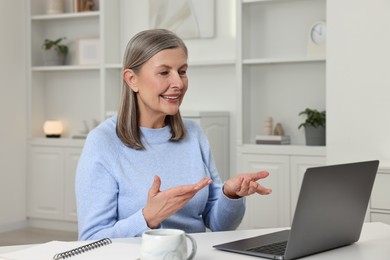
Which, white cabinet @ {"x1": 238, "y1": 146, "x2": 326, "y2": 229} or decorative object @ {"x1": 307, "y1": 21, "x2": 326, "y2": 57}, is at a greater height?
decorative object @ {"x1": 307, "y1": 21, "x2": 326, "y2": 57}

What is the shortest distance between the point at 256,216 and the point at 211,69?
125cm

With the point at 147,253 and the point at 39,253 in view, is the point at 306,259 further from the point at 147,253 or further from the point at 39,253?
the point at 39,253

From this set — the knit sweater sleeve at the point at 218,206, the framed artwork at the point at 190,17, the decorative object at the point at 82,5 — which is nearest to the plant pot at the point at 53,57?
the decorative object at the point at 82,5

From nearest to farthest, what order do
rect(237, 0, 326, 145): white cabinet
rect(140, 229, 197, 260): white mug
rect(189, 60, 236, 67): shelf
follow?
rect(140, 229, 197, 260): white mug
rect(237, 0, 326, 145): white cabinet
rect(189, 60, 236, 67): shelf

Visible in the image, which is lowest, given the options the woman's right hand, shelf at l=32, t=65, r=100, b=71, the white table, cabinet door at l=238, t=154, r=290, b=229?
cabinet door at l=238, t=154, r=290, b=229

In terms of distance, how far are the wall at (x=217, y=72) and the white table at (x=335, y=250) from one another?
3.07 metres

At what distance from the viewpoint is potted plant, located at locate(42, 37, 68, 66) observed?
552 cm

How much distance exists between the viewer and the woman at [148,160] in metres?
2.00

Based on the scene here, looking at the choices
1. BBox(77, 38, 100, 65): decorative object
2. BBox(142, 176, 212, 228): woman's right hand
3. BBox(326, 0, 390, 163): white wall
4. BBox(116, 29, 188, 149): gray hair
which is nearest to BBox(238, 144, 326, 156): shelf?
BBox(326, 0, 390, 163): white wall

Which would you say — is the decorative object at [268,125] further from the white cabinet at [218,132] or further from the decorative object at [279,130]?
the white cabinet at [218,132]

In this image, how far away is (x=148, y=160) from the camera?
2148 millimetres

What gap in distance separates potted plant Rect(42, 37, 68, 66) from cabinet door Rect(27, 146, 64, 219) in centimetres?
73

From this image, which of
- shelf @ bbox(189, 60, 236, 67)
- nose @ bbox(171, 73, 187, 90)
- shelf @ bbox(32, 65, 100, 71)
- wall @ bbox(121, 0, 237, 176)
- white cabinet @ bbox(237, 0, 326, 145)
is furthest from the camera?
shelf @ bbox(32, 65, 100, 71)

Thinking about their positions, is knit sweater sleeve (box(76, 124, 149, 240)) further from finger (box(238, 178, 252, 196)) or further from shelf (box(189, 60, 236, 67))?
shelf (box(189, 60, 236, 67))
